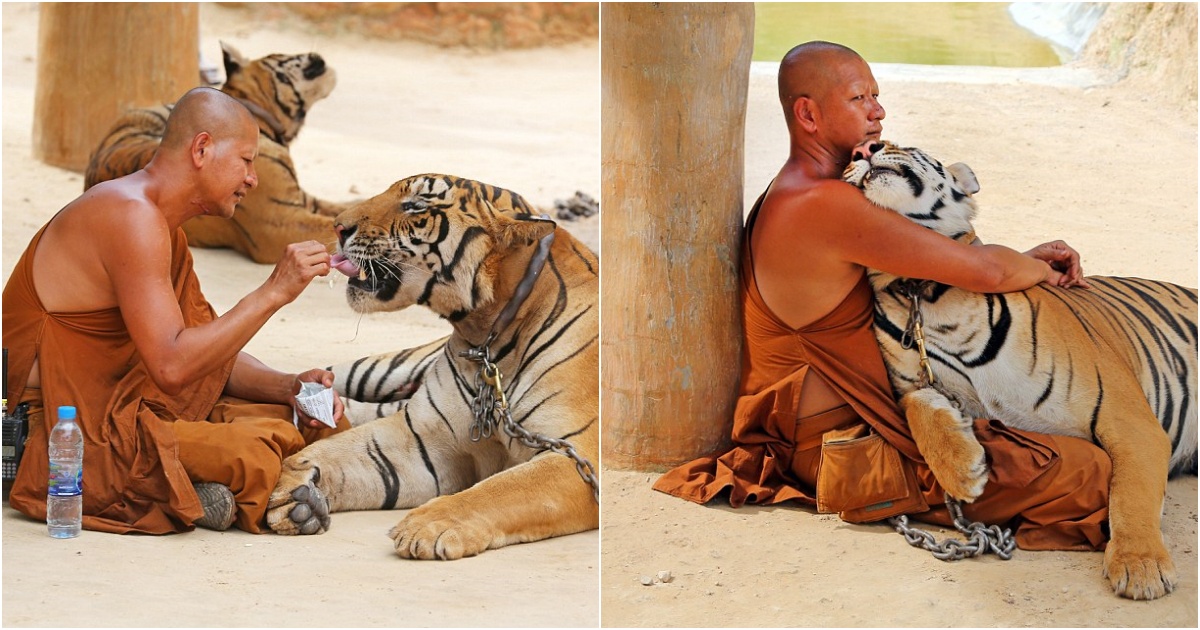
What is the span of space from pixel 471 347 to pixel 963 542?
1472 millimetres

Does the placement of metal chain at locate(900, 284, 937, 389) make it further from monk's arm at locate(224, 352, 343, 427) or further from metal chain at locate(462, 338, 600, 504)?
monk's arm at locate(224, 352, 343, 427)

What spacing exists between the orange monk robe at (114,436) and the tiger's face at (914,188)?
181 centimetres

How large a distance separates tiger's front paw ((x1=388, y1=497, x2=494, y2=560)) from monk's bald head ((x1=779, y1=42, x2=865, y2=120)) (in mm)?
1575

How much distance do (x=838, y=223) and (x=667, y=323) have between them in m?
0.63

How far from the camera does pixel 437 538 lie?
3.34 meters

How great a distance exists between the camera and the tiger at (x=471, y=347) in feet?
12.4

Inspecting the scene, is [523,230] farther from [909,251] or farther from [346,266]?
[909,251]

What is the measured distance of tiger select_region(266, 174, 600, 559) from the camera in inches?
148

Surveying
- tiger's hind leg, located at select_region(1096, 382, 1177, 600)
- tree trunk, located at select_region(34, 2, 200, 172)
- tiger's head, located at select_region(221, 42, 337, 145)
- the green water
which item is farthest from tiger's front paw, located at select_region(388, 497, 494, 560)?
the green water

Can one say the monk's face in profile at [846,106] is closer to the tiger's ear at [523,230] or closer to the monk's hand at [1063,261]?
the monk's hand at [1063,261]

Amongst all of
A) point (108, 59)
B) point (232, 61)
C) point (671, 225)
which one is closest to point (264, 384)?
point (671, 225)

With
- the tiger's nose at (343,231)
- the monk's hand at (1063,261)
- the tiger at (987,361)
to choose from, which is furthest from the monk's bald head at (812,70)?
the tiger's nose at (343,231)

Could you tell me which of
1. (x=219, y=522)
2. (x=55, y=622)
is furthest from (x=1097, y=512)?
(x=55, y=622)

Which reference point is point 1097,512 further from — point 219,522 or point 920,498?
point 219,522
